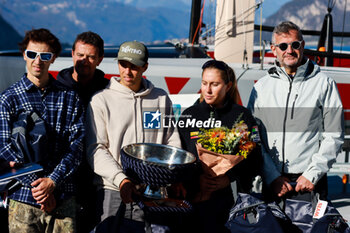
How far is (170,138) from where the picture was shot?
92.1 inches

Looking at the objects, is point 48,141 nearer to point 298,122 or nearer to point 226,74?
point 226,74

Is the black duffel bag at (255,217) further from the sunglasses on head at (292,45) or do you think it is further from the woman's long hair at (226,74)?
the sunglasses on head at (292,45)

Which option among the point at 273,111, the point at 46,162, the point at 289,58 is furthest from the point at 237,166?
the point at 46,162

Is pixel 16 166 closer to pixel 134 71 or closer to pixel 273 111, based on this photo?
pixel 134 71

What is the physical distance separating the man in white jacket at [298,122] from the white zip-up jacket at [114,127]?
0.59 meters

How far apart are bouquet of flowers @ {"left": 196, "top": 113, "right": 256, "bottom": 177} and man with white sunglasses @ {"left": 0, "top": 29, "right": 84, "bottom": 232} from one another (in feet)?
2.11

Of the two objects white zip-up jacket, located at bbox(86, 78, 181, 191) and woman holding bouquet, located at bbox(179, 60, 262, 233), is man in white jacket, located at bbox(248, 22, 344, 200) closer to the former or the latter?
Result: woman holding bouquet, located at bbox(179, 60, 262, 233)

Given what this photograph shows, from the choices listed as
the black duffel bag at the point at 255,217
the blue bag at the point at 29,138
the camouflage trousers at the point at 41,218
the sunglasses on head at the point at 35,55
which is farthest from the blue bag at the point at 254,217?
the sunglasses on head at the point at 35,55

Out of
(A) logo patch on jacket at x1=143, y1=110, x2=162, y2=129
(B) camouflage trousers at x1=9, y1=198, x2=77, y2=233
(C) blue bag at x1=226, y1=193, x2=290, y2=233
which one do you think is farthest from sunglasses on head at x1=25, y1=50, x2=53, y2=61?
(C) blue bag at x1=226, y1=193, x2=290, y2=233

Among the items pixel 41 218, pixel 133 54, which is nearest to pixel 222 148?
pixel 133 54

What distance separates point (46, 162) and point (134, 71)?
655 millimetres

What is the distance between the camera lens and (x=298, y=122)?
92.5 inches

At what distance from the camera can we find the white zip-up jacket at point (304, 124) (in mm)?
2338

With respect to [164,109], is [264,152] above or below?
below
